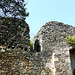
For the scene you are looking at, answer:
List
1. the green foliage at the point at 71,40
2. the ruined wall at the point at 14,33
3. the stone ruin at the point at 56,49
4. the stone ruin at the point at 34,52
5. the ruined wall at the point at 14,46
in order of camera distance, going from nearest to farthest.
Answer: the ruined wall at the point at 14,46, the stone ruin at the point at 34,52, the stone ruin at the point at 56,49, the ruined wall at the point at 14,33, the green foliage at the point at 71,40

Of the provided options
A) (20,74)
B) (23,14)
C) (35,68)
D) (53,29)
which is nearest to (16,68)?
(20,74)

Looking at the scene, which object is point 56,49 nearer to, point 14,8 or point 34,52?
point 34,52

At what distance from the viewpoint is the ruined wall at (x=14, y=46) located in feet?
11.4

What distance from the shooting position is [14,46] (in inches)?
188

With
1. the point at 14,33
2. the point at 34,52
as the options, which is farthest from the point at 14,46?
the point at 34,52

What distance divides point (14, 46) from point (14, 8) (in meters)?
2.65

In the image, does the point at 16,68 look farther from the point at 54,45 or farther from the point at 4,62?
the point at 54,45

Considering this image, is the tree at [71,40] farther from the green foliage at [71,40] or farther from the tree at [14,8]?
the tree at [14,8]

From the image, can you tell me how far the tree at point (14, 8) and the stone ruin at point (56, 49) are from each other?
5.67ft

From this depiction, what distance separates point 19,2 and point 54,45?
345 cm

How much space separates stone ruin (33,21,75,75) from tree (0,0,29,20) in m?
1.73

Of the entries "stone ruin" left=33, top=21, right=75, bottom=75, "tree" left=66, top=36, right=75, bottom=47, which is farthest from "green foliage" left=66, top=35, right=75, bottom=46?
"stone ruin" left=33, top=21, right=75, bottom=75

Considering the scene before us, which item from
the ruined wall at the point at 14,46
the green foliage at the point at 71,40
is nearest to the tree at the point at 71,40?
the green foliage at the point at 71,40

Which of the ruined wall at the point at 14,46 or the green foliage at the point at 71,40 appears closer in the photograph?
the ruined wall at the point at 14,46
